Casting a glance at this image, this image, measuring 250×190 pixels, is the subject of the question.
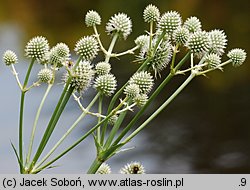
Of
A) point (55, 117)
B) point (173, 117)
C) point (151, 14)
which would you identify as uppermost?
point (173, 117)

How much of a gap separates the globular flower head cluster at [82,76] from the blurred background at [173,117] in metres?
1.71

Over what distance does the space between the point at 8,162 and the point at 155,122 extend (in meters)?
0.91

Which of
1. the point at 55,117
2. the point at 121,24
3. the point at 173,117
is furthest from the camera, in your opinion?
the point at 173,117

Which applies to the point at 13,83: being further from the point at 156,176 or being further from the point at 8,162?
the point at 156,176

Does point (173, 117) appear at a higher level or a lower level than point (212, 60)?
higher

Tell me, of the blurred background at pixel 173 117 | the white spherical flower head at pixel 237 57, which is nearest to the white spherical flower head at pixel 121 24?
the white spherical flower head at pixel 237 57

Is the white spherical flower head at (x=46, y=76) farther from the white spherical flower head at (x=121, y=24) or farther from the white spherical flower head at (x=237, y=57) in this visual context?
the white spherical flower head at (x=237, y=57)

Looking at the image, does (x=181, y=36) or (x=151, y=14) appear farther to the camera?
(x=151, y=14)

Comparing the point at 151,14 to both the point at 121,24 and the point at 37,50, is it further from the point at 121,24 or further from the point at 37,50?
the point at 37,50

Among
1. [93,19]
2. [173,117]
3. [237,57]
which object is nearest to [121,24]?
[93,19]

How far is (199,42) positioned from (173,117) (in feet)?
8.54

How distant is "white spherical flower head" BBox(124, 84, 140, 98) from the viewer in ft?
2.42

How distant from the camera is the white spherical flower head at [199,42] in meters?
0.76

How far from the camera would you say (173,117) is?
3.36 meters
